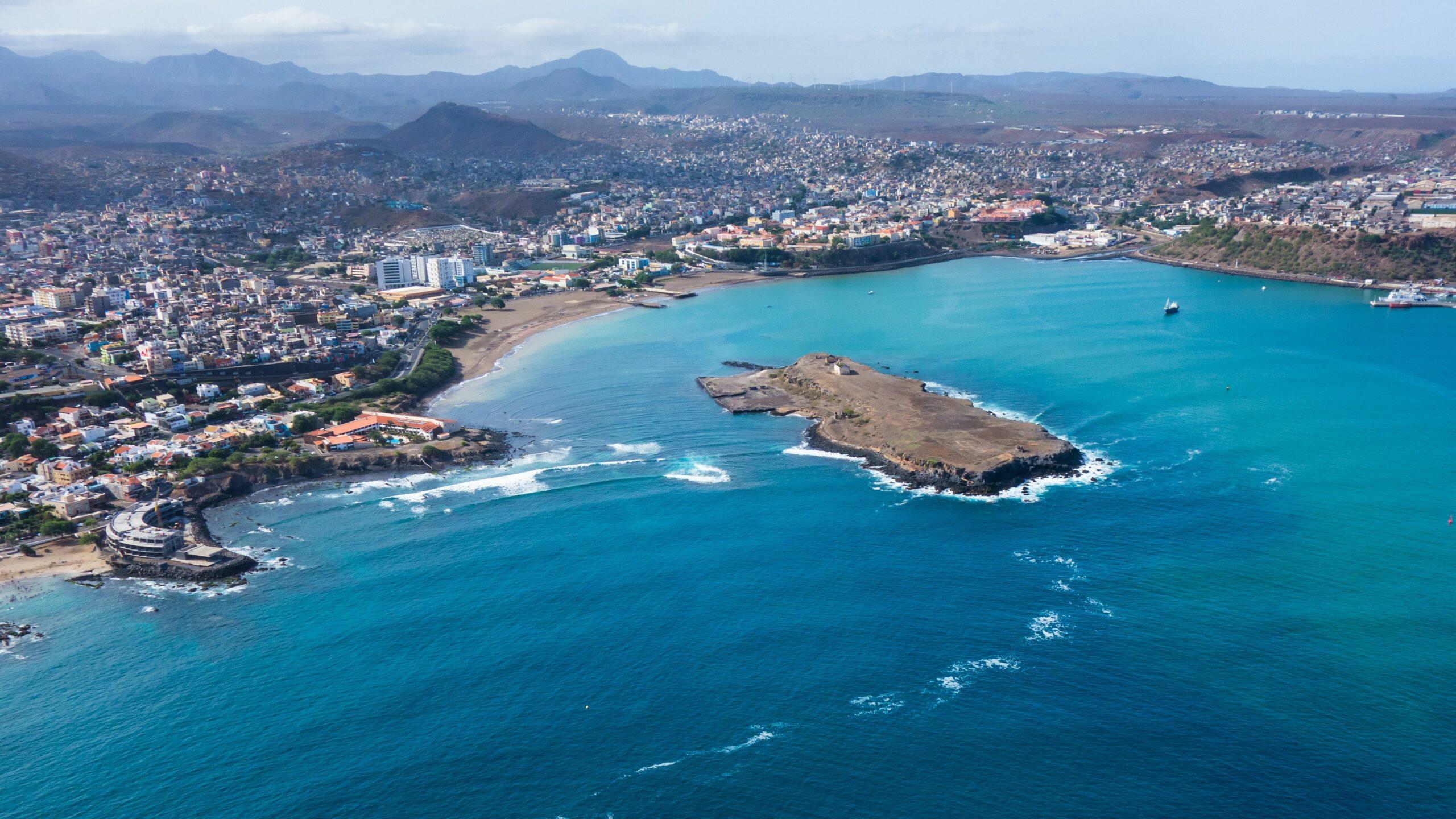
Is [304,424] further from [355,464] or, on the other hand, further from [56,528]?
[56,528]

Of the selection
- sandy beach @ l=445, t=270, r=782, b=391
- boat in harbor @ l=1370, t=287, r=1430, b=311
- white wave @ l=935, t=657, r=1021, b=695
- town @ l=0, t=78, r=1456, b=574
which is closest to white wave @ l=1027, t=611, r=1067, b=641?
white wave @ l=935, t=657, r=1021, b=695

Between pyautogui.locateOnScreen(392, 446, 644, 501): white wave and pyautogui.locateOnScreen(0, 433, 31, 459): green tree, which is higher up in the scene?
pyautogui.locateOnScreen(0, 433, 31, 459): green tree

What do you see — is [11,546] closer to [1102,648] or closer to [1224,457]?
[1102,648]

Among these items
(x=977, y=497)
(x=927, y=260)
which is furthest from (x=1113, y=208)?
(x=977, y=497)

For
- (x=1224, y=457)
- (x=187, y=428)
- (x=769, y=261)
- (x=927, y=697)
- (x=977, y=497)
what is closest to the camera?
(x=927, y=697)

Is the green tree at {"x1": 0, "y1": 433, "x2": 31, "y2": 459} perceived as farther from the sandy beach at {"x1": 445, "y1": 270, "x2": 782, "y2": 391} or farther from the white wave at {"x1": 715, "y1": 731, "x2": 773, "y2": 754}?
the white wave at {"x1": 715, "y1": 731, "x2": 773, "y2": 754}

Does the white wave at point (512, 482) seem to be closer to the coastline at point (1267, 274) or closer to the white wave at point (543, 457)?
the white wave at point (543, 457)

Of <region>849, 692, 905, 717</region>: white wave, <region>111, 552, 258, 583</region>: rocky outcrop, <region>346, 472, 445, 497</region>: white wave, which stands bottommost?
<region>849, 692, 905, 717</region>: white wave

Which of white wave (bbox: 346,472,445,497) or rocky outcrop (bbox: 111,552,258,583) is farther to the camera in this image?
white wave (bbox: 346,472,445,497)
